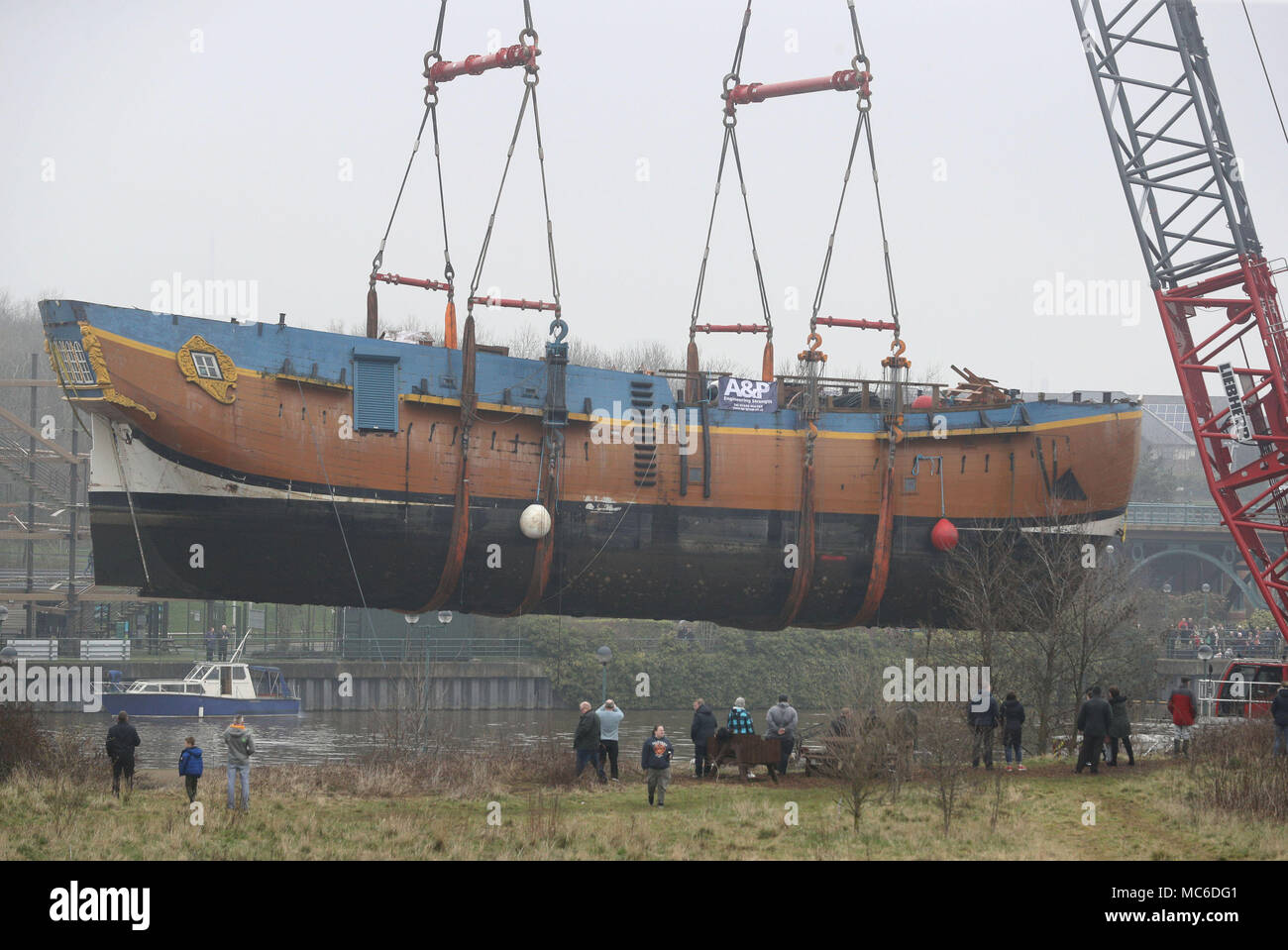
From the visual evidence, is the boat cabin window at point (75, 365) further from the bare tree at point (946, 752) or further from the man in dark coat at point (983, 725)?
the man in dark coat at point (983, 725)

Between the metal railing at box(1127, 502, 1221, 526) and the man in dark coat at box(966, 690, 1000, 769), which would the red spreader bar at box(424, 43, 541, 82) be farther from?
the metal railing at box(1127, 502, 1221, 526)

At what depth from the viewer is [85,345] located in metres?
25.2

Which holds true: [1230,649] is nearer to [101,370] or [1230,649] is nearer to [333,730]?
[333,730]

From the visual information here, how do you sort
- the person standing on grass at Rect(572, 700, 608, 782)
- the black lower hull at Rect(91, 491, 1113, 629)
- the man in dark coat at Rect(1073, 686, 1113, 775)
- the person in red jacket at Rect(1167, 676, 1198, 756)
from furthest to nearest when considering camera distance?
1. the black lower hull at Rect(91, 491, 1113, 629)
2. the person in red jacket at Rect(1167, 676, 1198, 756)
3. the man in dark coat at Rect(1073, 686, 1113, 775)
4. the person standing on grass at Rect(572, 700, 608, 782)

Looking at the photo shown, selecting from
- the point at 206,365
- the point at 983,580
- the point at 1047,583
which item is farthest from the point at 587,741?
the point at 1047,583

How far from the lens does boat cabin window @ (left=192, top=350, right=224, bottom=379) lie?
1007 inches

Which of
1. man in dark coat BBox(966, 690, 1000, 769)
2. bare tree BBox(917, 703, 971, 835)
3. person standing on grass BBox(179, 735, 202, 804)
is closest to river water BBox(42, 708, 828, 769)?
man in dark coat BBox(966, 690, 1000, 769)

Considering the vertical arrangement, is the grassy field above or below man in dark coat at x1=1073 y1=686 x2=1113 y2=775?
below

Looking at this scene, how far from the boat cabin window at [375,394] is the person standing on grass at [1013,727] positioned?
12777mm

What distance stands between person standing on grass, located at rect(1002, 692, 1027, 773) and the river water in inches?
334

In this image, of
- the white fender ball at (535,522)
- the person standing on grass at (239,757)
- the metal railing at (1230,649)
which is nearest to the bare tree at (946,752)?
the white fender ball at (535,522)
